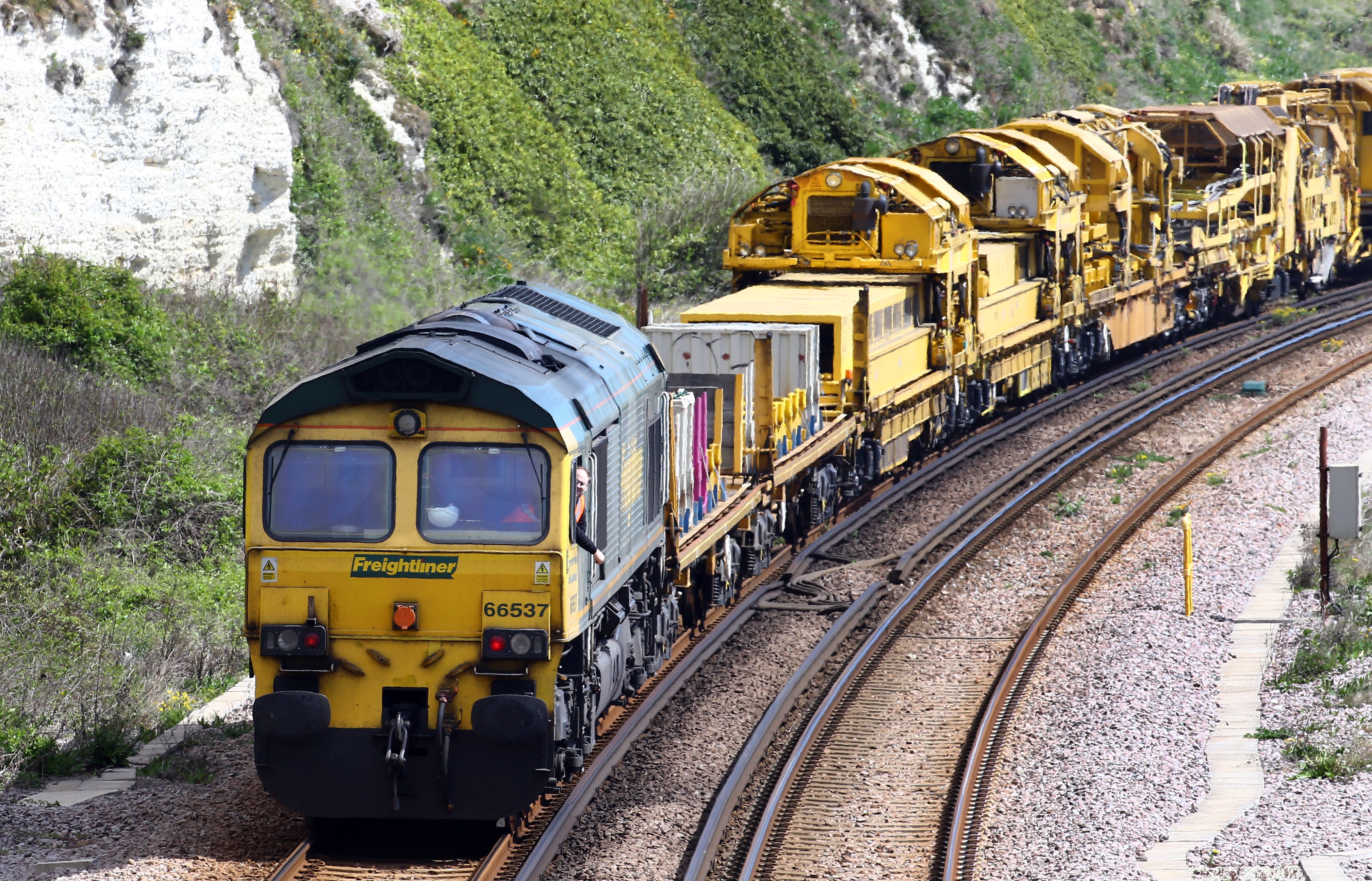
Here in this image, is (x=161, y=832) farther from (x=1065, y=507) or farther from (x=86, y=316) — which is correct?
(x=1065, y=507)

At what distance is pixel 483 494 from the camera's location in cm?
1070

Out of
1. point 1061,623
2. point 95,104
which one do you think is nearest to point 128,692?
point 1061,623

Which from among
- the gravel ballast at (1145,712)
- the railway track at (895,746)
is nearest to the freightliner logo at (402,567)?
the railway track at (895,746)

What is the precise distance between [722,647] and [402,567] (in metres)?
6.18

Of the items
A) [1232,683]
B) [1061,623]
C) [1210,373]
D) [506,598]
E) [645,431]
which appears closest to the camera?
[506,598]

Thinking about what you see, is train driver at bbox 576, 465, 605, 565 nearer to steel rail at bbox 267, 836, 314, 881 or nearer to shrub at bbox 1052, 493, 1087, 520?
steel rail at bbox 267, 836, 314, 881

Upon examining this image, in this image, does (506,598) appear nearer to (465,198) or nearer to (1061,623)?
(1061,623)

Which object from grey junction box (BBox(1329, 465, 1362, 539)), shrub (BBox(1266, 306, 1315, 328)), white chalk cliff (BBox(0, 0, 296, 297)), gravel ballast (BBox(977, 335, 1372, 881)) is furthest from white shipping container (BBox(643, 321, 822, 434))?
shrub (BBox(1266, 306, 1315, 328))

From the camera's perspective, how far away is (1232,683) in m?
14.8

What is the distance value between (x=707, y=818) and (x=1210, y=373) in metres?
21.1

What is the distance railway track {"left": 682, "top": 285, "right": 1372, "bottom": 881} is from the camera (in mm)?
11445

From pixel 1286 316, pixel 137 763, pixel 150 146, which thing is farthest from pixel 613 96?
pixel 137 763

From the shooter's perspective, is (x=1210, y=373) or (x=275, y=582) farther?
(x=1210, y=373)

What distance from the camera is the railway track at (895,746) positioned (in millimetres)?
11445
